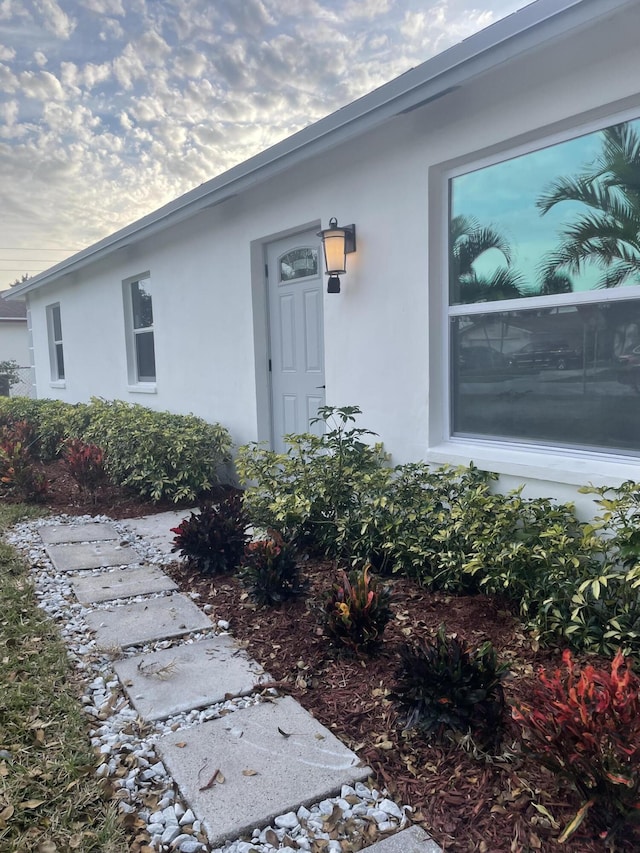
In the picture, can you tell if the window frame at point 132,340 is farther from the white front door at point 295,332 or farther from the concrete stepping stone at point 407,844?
the concrete stepping stone at point 407,844

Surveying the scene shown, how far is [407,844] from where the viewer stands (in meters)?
1.71

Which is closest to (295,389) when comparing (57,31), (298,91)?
(298,91)

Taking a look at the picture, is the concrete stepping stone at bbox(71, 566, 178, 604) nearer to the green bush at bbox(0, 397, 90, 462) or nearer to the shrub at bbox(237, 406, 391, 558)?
the shrub at bbox(237, 406, 391, 558)

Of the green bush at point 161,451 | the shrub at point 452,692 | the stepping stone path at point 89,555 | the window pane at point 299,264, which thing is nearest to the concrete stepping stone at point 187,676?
the shrub at point 452,692

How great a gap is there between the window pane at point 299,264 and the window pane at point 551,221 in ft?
5.52

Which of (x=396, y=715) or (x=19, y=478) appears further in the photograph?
(x=19, y=478)

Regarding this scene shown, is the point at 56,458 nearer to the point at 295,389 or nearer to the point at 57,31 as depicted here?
the point at 295,389

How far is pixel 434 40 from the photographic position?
17.9ft

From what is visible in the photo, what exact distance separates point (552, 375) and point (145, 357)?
6.54 meters

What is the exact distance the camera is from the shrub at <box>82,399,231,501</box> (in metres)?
5.82

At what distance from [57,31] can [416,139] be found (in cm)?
564

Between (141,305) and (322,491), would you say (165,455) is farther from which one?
(141,305)

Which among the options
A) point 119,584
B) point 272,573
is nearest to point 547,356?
point 272,573

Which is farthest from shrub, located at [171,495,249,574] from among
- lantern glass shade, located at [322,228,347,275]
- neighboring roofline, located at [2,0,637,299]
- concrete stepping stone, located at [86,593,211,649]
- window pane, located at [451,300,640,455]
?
neighboring roofline, located at [2,0,637,299]
